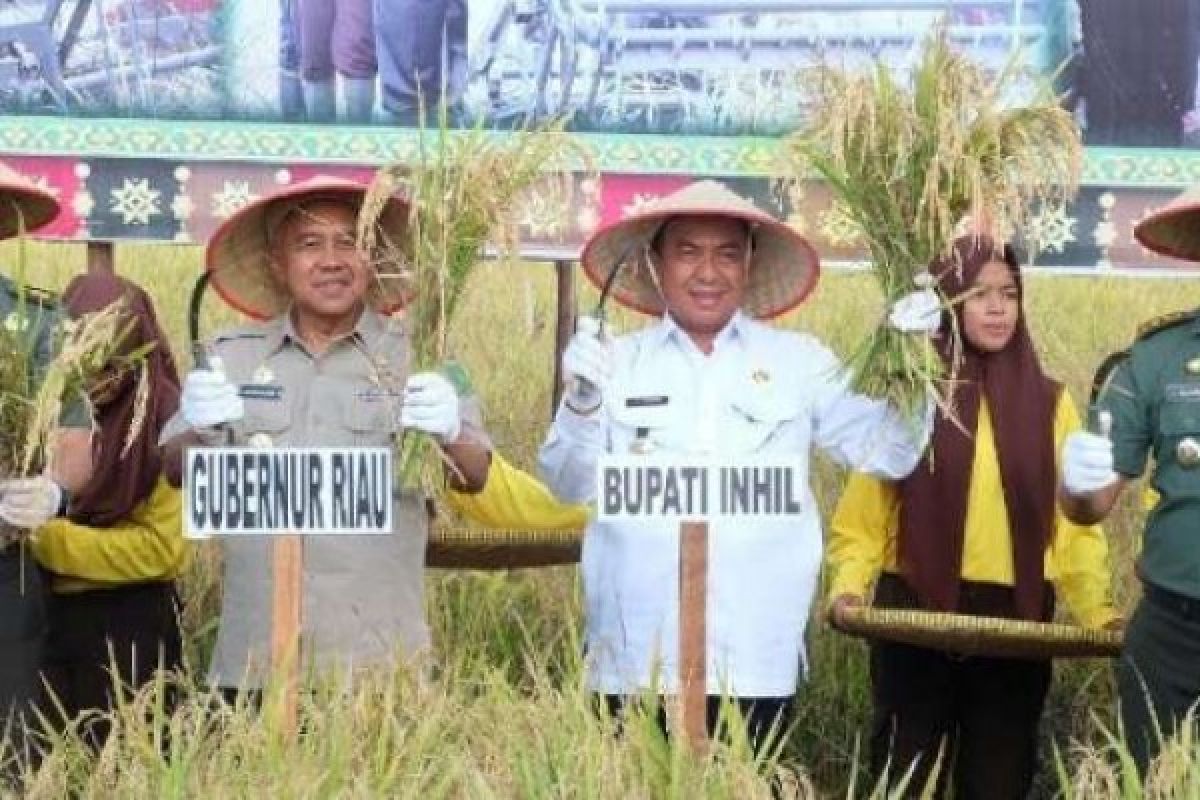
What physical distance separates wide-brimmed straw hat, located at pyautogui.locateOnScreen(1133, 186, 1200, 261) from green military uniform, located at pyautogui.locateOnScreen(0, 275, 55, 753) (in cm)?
202

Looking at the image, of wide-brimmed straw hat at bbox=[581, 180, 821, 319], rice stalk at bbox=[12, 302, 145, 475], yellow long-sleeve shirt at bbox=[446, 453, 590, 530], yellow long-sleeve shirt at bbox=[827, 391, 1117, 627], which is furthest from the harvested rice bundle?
yellow long-sleeve shirt at bbox=[827, 391, 1117, 627]

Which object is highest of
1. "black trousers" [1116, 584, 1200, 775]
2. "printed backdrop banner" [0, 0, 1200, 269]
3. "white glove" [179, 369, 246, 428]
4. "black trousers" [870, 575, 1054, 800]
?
"printed backdrop banner" [0, 0, 1200, 269]

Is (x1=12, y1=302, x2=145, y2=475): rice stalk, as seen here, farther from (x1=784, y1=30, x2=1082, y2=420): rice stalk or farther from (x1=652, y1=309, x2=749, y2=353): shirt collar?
(x1=784, y1=30, x2=1082, y2=420): rice stalk

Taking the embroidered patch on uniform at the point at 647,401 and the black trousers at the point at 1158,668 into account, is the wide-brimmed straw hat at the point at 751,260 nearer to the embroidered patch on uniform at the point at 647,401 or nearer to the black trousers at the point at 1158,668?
the embroidered patch on uniform at the point at 647,401

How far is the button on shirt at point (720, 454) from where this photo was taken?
3443 mm

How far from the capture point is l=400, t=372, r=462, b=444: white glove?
3227mm

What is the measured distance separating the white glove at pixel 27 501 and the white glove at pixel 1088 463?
1.68 m

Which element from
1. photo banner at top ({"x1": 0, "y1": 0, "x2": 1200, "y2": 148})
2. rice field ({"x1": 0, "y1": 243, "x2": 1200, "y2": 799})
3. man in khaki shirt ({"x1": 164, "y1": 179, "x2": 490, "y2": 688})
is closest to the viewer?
rice field ({"x1": 0, "y1": 243, "x2": 1200, "y2": 799})

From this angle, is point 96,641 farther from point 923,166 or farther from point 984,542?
point 923,166

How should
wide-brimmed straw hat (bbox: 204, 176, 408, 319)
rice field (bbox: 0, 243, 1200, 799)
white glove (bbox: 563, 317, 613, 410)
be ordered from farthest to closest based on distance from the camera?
wide-brimmed straw hat (bbox: 204, 176, 408, 319) → white glove (bbox: 563, 317, 613, 410) → rice field (bbox: 0, 243, 1200, 799)

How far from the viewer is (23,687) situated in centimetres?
336

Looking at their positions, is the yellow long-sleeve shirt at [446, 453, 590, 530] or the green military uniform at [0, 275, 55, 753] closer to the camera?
the green military uniform at [0, 275, 55, 753]

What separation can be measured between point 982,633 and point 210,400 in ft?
4.53

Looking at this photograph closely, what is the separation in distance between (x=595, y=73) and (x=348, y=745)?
98.7 inches
